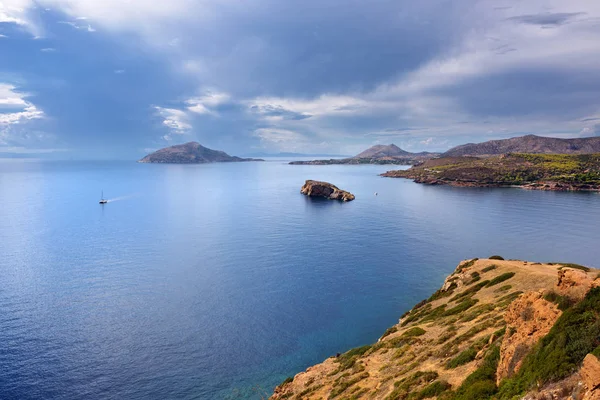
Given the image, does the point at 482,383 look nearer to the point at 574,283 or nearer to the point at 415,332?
the point at 574,283

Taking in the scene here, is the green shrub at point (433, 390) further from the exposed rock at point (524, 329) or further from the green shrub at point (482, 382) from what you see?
the exposed rock at point (524, 329)

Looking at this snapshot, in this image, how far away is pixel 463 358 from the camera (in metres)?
26.3

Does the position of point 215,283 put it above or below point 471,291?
below

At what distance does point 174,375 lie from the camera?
44844 millimetres

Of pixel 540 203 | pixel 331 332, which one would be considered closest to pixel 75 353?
pixel 331 332

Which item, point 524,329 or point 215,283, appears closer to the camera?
point 524,329

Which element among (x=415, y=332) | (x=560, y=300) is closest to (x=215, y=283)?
(x=415, y=332)

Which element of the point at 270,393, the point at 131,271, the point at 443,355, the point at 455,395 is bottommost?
the point at 270,393

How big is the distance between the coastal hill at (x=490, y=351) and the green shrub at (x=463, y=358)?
2.9 inches

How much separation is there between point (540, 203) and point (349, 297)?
14610 cm

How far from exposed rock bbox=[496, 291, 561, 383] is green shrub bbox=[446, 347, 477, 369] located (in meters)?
6.19

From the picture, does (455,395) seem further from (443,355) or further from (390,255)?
(390,255)

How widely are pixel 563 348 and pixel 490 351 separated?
A: 9105mm

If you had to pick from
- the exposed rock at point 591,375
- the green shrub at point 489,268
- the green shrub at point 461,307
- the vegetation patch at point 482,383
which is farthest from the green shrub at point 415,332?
the exposed rock at point 591,375
